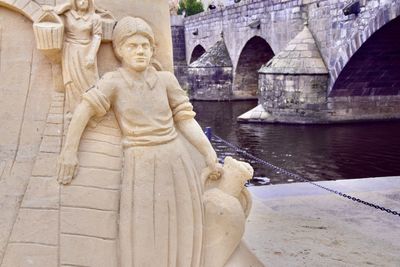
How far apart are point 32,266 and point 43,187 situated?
314mm

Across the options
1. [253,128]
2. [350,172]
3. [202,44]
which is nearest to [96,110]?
[350,172]

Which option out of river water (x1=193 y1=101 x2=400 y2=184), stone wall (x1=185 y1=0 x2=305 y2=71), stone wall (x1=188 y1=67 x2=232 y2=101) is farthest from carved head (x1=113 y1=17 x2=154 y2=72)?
stone wall (x1=188 y1=67 x2=232 y2=101)

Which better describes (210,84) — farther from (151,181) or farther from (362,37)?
(151,181)

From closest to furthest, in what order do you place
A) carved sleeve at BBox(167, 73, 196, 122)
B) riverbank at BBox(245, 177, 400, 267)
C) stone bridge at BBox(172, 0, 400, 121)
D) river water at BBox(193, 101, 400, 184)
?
carved sleeve at BBox(167, 73, 196, 122), riverbank at BBox(245, 177, 400, 267), river water at BBox(193, 101, 400, 184), stone bridge at BBox(172, 0, 400, 121)

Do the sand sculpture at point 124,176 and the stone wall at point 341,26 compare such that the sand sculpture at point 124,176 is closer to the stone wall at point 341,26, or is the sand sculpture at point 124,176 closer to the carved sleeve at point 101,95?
the carved sleeve at point 101,95

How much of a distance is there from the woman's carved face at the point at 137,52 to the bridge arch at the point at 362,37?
34.5 feet

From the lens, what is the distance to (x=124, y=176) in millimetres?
2312

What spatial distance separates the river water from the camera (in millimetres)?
9305

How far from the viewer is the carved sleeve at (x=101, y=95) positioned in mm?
2277

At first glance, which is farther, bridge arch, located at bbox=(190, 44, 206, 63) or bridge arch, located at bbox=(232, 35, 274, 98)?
bridge arch, located at bbox=(190, 44, 206, 63)

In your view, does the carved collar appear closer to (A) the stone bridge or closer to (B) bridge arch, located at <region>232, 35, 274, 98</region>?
(A) the stone bridge

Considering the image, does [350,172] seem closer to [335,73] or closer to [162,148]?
[335,73]

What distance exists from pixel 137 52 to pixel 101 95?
0.24 meters

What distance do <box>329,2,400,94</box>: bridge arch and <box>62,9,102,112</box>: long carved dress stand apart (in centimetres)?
1056
